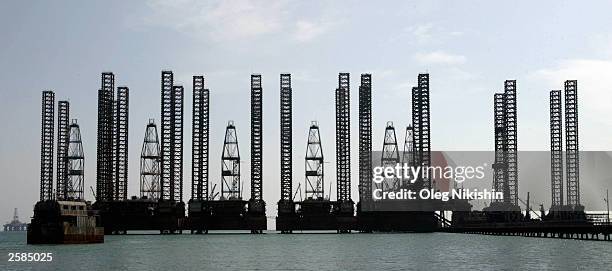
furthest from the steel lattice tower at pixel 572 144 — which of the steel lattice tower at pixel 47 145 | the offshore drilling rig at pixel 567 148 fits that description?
the steel lattice tower at pixel 47 145

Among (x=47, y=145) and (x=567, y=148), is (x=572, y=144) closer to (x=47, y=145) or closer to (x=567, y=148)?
(x=567, y=148)

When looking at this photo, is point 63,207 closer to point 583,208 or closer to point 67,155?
point 67,155

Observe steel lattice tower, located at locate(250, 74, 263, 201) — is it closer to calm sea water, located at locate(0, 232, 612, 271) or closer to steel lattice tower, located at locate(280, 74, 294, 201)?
steel lattice tower, located at locate(280, 74, 294, 201)

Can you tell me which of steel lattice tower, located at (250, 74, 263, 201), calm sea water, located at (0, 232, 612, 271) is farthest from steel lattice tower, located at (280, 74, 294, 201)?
calm sea water, located at (0, 232, 612, 271)

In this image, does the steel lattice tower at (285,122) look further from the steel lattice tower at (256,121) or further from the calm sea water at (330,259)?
the calm sea water at (330,259)

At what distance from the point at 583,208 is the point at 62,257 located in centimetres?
12392

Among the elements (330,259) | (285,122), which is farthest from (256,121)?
(330,259)

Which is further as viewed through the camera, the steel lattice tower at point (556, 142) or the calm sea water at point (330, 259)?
the steel lattice tower at point (556, 142)

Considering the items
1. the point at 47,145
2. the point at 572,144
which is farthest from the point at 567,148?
the point at 47,145

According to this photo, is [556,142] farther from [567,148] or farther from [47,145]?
[47,145]

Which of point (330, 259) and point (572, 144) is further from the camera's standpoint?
point (572, 144)

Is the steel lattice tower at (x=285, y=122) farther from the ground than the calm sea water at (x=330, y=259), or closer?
farther from the ground

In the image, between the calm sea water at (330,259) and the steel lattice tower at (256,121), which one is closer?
the calm sea water at (330,259)

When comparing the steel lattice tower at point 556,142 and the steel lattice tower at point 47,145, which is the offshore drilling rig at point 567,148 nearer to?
the steel lattice tower at point 556,142
